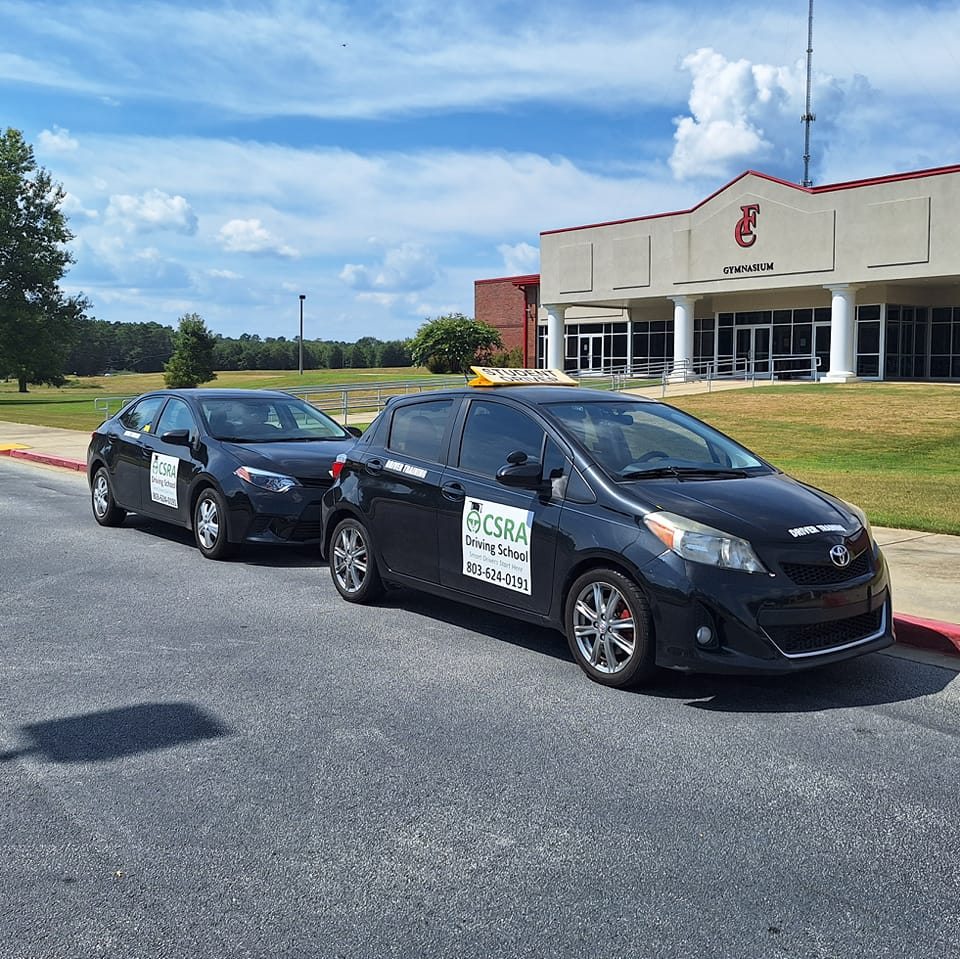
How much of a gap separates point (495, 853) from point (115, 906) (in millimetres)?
1282

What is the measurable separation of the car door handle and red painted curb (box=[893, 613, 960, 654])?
112 inches

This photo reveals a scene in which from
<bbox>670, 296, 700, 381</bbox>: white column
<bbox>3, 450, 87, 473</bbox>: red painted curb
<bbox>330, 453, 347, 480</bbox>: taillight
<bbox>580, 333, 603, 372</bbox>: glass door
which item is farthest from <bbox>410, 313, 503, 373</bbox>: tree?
<bbox>330, 453, 347, 480</bbox>: taillight

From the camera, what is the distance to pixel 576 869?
373 cm

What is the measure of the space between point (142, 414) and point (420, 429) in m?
5.22

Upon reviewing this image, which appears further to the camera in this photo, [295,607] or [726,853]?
[295,607]

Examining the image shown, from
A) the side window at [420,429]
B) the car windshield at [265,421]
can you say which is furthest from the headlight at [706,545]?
the car windshield at [265,421]

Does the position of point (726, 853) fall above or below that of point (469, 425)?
below

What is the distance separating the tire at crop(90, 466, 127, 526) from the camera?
11.7 metres

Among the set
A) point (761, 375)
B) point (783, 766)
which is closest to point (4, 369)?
point (761, 375)

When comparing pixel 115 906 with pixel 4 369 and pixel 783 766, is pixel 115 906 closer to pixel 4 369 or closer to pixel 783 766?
pixel 783 766

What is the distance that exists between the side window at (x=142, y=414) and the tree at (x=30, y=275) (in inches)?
1956

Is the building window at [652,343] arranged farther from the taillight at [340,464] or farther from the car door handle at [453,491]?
the car door handle at [453,491]

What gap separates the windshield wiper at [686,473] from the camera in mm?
6332

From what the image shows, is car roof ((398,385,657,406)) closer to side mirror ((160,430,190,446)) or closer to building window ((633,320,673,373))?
side mirror ((160,430,190,446))
